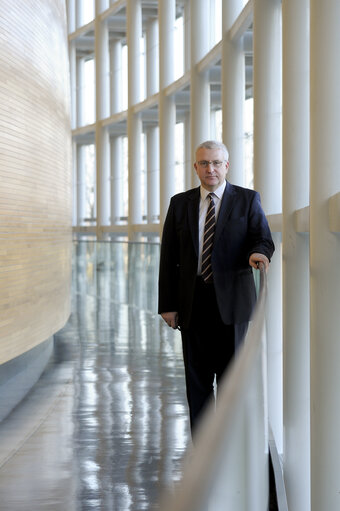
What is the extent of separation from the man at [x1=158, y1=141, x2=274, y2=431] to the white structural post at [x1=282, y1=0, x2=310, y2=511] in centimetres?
173

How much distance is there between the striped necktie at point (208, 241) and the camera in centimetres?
419

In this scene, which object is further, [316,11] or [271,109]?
[271,109]

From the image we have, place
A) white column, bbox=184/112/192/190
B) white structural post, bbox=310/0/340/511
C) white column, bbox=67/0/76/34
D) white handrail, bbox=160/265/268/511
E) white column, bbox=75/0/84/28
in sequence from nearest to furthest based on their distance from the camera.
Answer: white handrail, bbox=160/265/268/511 → white structural post, bbox=310/0/340/511 → white column, bbox=184/112/192/190 → white column, bbox=75/0/84/28 → white column, bbox=67/0/76/34

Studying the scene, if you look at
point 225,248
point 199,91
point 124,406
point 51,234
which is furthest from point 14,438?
point 199,91

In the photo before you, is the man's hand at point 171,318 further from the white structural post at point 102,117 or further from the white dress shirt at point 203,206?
the white structural post at point 102,117

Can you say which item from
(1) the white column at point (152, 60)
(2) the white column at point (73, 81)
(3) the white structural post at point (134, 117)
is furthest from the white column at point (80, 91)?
(3) the white structural post at point (134, 117)

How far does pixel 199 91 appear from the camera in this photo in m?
13.0

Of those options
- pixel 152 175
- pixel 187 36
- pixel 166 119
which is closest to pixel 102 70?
pixel 152 175

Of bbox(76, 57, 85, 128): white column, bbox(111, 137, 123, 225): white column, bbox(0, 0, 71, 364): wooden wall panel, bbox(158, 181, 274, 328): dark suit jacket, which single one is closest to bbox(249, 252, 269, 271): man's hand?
bbox(158, 181, 274, 328): dark suit jacket

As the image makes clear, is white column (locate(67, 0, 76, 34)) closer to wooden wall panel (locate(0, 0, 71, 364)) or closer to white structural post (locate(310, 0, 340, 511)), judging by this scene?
wooden wall panel (locate(0, 0, 71, 364))

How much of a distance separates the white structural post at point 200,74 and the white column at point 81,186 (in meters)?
11.2

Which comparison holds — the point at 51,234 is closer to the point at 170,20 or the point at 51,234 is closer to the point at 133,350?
the point at 133,350

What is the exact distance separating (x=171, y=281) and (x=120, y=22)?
57.4 ft

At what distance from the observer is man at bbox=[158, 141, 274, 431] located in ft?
13.6
